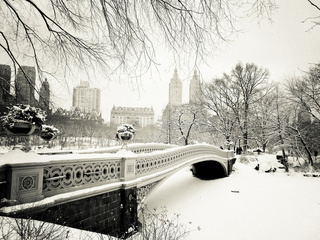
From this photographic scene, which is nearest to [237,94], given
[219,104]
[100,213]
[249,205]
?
[219,104]

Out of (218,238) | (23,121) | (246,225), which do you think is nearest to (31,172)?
(23,121)

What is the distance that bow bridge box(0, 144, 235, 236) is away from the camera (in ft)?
9.34

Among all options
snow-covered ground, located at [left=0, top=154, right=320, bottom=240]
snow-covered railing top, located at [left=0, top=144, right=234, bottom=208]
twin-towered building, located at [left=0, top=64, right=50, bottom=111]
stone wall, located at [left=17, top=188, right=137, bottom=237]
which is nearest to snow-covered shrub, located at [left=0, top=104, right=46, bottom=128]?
twin-towered building, located at [left=0, top=64, right=50, bottom=111]

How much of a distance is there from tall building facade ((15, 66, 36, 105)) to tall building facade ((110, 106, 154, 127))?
83228mm

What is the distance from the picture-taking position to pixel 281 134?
1748cm

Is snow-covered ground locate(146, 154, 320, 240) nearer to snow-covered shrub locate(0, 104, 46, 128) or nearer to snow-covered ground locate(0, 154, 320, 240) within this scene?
snow-covered ground locate(0, 154, 320, 240)

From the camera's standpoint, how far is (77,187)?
4.01 meters

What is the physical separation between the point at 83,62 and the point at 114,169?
316cm

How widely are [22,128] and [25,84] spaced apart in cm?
77

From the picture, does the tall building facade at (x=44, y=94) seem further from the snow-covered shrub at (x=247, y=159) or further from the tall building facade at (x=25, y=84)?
the snow-covered shrub at (x=247, y=159)

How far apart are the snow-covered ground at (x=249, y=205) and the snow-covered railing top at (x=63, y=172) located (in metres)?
3.63

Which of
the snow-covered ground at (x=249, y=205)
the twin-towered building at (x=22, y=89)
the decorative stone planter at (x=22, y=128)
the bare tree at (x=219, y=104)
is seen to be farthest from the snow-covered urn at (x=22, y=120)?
the bare tree at (x=219, y=104)

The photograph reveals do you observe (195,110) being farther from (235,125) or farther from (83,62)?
(83,62)

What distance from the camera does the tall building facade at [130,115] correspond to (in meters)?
90.2
